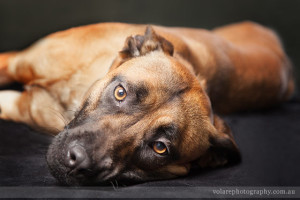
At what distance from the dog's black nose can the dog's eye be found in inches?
20.1

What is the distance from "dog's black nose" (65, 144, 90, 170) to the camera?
2062 mm

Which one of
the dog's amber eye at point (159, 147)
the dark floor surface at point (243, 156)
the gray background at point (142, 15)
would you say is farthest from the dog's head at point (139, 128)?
the gray background at point (142, 15)

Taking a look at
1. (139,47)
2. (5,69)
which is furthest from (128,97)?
(5,69)

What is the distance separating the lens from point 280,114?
4617 mm

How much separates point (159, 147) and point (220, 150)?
0.65 m

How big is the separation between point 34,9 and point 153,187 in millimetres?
2677

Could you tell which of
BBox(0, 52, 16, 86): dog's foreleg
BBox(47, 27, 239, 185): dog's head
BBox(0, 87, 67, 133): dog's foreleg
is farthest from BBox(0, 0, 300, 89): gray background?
BBox(47, 27, 239, 185): dog's head

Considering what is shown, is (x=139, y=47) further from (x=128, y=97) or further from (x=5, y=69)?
(x=5, y=69)

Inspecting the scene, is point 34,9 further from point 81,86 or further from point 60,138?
point 60,138

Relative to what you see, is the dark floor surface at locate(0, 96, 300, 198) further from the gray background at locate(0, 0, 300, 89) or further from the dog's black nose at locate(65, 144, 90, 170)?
the gray background at locate(0, 0, 300, 89)

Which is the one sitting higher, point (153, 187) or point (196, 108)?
point (196, 108)

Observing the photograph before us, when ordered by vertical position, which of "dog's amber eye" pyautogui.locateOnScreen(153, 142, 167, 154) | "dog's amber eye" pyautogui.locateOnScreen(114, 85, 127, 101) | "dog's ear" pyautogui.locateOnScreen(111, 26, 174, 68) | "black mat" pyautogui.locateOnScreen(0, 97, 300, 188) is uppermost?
"dog's ear" pyautogui.locateOnScreen(111, 26, 174, 68)

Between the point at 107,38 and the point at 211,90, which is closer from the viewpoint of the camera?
the point at 107,38

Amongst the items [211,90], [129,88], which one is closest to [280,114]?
[211,90]
